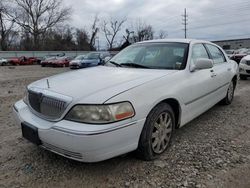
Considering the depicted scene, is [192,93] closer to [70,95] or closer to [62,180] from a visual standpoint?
[70,95]

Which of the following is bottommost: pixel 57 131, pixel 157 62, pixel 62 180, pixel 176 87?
pixel 62 180

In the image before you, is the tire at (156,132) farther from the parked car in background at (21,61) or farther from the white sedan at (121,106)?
the parked car in background at (21,61)

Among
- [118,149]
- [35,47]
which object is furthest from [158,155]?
[35,47]

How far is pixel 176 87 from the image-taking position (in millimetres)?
3053

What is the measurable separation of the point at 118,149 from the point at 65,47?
55.4 meters

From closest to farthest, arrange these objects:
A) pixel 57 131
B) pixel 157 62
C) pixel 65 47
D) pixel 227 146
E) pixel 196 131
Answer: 1. pixel 57 131
2. pixel 227 146
3. pixel 157 62
4. pixel 196 131
5. pixel 65 47

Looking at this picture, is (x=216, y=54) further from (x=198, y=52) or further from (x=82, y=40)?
(x=82, y=40)

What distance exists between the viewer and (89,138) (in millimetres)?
2182

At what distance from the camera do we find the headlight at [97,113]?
2.30 m

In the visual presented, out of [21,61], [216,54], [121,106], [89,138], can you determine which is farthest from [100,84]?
[21,61]

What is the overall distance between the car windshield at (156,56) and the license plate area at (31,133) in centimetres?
173

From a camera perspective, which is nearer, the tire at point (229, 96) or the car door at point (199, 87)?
the car door at point (199, 87)

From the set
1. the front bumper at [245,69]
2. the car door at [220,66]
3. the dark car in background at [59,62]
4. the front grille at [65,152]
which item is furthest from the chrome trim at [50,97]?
the dark car in background at [59,62]

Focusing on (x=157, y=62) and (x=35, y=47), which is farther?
(x=35, y=47)
